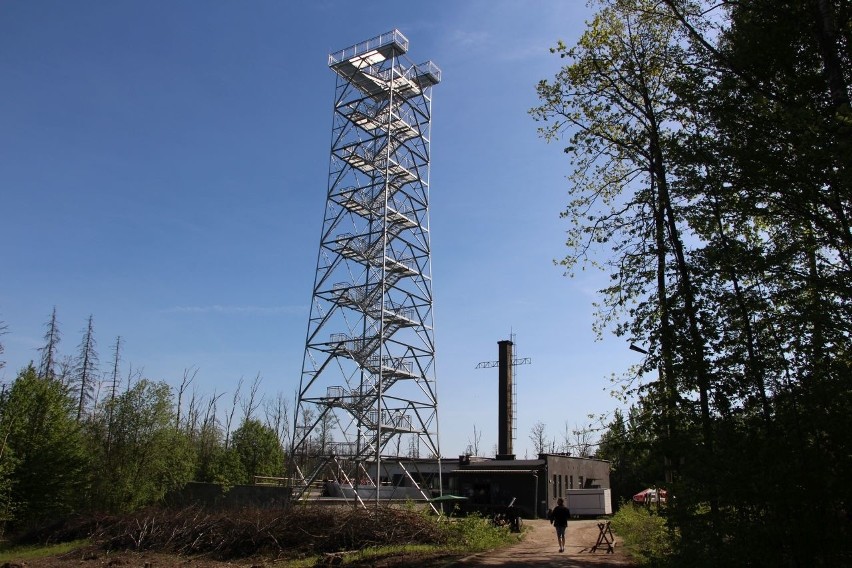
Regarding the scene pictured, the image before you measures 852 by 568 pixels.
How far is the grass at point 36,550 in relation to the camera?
23.2 m

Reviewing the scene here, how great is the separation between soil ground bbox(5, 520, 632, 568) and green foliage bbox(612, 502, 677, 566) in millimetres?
571

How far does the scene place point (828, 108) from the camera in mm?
11859

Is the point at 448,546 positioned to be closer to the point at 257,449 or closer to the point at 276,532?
the point at 276,532

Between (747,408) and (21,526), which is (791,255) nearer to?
(747,408)

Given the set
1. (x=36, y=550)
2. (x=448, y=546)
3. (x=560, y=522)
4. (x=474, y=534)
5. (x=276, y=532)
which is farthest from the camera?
(x=36, y=550)

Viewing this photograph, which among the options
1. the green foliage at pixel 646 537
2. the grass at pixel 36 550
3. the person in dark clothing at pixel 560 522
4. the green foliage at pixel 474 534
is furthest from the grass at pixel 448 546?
the grass at pixel 36 550

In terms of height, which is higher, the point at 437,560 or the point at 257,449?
the point at 257,449

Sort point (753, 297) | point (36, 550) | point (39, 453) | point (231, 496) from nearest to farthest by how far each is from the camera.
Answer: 1. point (753, 297)
2. point (36, 550)
3. point (39, 453)
4. point (231, 496)

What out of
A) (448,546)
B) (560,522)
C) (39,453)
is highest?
(39,453)

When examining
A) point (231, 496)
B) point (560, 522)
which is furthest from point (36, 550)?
point (560, 522)

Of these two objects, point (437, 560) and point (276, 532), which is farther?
point (276, 532)

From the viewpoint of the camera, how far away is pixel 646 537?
72.5ft

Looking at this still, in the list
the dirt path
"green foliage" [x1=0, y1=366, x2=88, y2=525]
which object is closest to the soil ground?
the dirt path

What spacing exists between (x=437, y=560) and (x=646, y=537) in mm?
8938
